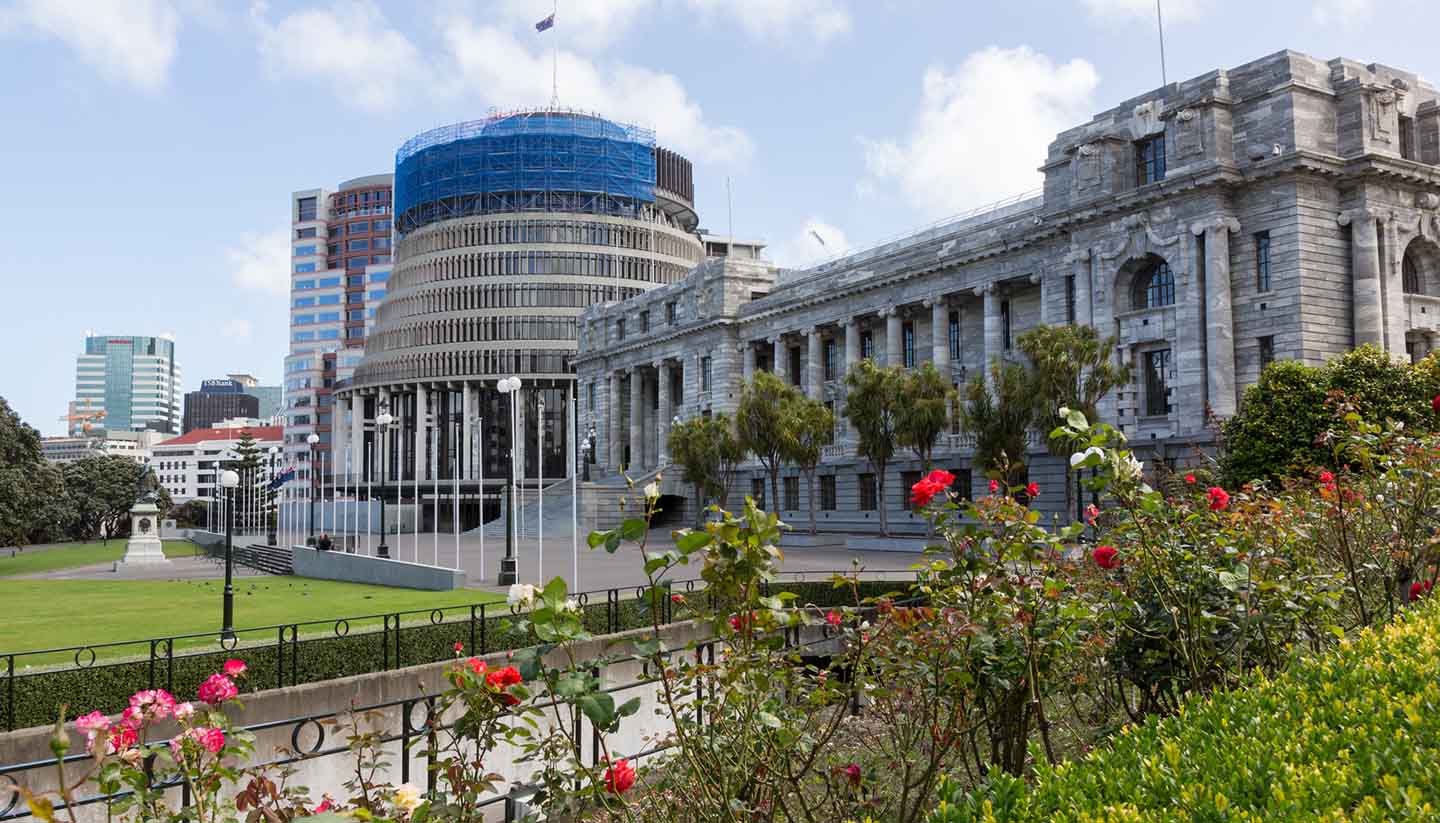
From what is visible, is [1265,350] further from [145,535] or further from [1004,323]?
[145,535]

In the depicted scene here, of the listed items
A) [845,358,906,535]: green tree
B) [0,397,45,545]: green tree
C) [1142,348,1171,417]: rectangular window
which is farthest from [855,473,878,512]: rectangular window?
[0,397,45,545]: green tree

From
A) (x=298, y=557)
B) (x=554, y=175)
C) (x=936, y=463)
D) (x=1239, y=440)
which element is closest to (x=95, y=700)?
(x=298, y=557)

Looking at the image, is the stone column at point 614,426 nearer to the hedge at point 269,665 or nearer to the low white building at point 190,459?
the hedge at point 269,665

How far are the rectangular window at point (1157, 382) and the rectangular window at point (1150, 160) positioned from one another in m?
7.00

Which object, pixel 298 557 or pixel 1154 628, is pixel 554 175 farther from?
pixel 1154 628

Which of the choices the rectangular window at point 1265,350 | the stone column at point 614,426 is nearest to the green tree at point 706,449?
the rectangular window at point 1265,350

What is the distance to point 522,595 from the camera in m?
5.57

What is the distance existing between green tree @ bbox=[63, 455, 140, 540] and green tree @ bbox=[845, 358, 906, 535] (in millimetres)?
75207

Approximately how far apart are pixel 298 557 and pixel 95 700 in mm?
27951

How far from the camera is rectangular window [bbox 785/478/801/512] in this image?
64719 mm

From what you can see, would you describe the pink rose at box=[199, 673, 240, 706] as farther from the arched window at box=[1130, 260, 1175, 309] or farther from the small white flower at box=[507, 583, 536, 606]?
the arched window at box=[1130, 260, 1175, 309]

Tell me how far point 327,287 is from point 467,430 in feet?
241

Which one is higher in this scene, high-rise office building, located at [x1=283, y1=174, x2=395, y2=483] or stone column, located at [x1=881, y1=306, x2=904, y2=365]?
high-rise office building, located at [x1=283, y1=174, x2=395, y2=483]

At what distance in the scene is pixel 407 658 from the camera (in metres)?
17.5
